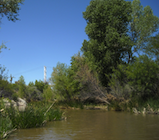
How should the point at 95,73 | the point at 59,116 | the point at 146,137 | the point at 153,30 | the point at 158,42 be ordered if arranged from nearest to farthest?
1. the point at 146,137
2. the point at 59,116
3. the point at 158,42
4. the point at 95,73
5. the point at 153,30

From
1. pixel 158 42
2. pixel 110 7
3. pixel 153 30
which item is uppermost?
pixel 110 7

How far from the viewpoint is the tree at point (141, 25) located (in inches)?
983

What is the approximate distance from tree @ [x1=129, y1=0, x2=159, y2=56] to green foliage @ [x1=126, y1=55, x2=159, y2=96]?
5.82m

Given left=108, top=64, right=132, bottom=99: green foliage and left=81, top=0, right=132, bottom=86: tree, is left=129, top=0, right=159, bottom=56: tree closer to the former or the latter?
left=81, top=0, right=132, bottom=86: tree

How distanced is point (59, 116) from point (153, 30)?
1961cm

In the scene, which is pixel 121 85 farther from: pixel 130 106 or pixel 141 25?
pixel 141 25

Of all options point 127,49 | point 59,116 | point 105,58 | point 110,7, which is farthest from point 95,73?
point 59,116

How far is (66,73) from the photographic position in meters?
29.5

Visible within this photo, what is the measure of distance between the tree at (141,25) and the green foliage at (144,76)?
5816 millimetres

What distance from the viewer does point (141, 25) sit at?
2498 cm

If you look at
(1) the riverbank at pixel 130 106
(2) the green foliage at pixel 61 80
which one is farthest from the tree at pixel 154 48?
(2) the green foliage at pixel 61 80

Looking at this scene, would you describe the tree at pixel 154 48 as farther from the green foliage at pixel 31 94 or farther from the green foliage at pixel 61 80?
the green foliage at pixel 31 94

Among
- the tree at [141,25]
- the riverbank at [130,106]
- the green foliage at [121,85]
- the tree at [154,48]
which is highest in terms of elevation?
the tree at [141,25]

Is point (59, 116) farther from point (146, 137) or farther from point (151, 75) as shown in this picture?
point (151, 75)
